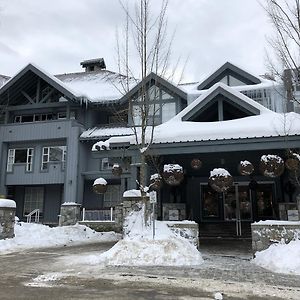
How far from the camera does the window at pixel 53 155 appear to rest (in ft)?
80.8

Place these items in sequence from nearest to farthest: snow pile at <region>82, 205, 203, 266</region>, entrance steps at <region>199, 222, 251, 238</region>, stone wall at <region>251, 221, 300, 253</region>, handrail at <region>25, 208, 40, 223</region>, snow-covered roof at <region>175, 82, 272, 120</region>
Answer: snow pile at <region>82, 205, 203, 266</region> → stone wall at <region>251, 221, 300, 253</region> → snow-covered roof at <region>175, 82, 272, 120</region> → entrance steps at <region>199, 222, 251, 238</region> → handrail at <region>25, 208, 40, 223</region>

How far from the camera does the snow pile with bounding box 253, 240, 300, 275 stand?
8.66m

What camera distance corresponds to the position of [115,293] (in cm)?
628

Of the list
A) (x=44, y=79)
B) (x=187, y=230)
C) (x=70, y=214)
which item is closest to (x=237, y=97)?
(x=187, y=230)

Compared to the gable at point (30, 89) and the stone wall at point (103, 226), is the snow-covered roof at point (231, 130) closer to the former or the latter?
the stone wall at point (103, 226)

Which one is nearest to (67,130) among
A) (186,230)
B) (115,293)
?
(186,230)

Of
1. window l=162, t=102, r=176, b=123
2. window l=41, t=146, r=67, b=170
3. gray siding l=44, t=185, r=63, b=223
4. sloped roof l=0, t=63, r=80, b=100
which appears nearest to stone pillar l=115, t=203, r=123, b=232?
gray siding l=44, t=185, r=63, b=223

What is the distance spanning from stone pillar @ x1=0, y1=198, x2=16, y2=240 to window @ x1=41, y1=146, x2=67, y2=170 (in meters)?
10.0

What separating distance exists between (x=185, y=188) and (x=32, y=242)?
29.1ft

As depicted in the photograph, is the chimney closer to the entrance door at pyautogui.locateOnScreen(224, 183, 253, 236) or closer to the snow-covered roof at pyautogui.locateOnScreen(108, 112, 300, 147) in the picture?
the entrance door at pyautogui.locateOnScreen(224, 183, 253, 236)

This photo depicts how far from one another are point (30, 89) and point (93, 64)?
23.1 ft

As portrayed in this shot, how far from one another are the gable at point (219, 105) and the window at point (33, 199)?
45.8 feet

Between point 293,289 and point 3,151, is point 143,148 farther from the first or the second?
point 3,151

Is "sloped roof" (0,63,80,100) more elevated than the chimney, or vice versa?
the chimney
